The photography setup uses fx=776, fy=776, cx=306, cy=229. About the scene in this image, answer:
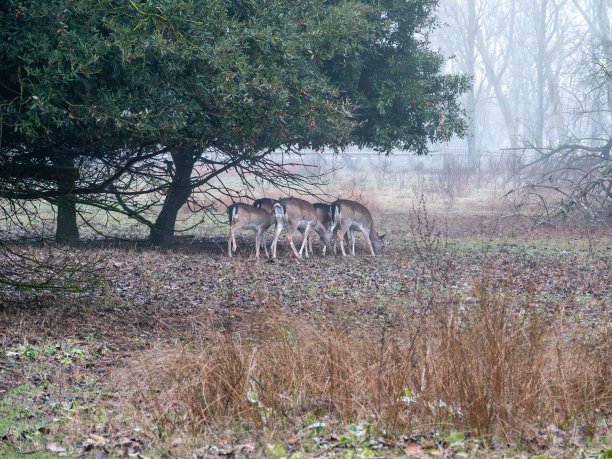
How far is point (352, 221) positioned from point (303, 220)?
1201mm

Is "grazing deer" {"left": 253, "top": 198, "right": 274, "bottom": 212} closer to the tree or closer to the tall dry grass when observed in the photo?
the tree

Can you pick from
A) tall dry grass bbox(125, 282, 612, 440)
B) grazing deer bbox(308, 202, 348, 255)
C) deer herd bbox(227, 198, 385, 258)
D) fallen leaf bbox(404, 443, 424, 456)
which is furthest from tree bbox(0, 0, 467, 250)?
fallen leaf bbox(404, 443, 424, 456)

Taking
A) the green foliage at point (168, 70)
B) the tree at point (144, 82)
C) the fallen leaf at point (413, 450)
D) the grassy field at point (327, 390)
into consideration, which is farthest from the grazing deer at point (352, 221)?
the fallen leaf at point (413, 450)

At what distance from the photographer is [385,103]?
1535 cm

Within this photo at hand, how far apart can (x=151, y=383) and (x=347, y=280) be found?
6.50 meters

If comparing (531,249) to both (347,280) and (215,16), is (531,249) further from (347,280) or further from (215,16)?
(215,16)

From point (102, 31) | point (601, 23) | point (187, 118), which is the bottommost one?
point (187, 118)

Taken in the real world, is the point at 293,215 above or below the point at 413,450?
above

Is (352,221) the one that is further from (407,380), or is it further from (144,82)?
(407,380)

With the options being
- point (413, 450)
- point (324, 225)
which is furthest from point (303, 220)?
point (413, 450)

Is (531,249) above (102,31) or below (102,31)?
below

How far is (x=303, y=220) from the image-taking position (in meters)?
16.7

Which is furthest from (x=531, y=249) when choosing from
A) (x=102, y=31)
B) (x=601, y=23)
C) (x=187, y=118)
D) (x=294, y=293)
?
(x=601, y=23)

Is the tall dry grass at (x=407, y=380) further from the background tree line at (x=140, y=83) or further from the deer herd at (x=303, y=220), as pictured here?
the deer herd at (x=303, y=220)
